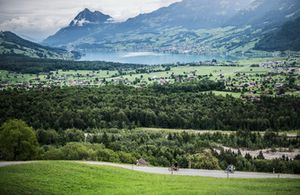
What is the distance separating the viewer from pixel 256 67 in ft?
616

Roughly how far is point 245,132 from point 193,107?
2089cm

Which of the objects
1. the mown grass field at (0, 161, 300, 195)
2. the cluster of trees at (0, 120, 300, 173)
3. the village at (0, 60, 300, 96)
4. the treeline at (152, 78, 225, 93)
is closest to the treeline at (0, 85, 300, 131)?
the cluster of trees at (0, 120, 300, 173)

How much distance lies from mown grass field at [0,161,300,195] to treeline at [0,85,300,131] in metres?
50.8

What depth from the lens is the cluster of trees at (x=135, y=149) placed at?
47.2 m

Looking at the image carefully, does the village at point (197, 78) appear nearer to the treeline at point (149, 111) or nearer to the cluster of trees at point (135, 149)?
the treeline at point (149, 111)

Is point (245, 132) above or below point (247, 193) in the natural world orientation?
below

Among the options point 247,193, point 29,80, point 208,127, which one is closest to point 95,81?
point 29,80

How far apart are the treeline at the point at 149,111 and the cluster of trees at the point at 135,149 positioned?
10.0 metres

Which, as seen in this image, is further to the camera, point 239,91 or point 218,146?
point 239,91

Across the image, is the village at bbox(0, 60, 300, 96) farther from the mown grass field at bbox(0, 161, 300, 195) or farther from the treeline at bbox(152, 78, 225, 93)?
the mown grass field at bbox(0, 161, 300, 195)

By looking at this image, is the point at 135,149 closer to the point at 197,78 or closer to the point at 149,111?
the point at 149,111

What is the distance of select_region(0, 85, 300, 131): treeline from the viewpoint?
82.2 m

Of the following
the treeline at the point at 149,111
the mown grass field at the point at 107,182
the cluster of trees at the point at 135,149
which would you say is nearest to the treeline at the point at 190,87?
the treeline at the point at 149,111

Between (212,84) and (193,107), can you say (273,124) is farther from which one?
(212,84)
